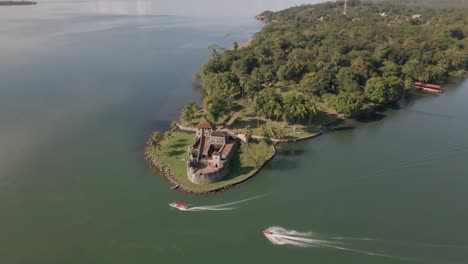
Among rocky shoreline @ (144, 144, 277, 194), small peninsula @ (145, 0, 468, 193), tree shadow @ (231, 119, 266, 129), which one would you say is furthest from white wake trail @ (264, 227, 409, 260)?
tree shadow @ (231, 119, 266, 129)

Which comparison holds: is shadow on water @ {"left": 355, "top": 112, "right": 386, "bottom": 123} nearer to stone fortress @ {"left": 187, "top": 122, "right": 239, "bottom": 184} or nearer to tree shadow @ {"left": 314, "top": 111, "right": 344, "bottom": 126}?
tree shadow @ {"left": 314, "top": 111, "right": 344, "bottom": 126}

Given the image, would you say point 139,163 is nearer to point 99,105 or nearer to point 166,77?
point 99,105

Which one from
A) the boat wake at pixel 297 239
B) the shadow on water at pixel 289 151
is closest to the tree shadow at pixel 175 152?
the shadow on water at pixel 289 151

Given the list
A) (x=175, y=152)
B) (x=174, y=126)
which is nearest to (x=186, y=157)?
(x=175, y=152)

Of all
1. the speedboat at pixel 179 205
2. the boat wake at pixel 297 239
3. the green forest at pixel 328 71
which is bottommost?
the boat wake at pixel 297 239

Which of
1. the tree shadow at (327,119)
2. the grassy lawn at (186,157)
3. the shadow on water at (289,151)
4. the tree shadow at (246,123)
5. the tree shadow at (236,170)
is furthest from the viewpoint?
the tree shadow at (327,119)

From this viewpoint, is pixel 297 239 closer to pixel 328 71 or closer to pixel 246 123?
pixel 246 123

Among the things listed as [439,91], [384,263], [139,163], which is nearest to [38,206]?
[139,163]

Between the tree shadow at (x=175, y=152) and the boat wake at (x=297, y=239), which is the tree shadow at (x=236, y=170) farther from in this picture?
the boat wake at (x=297, y=239)
